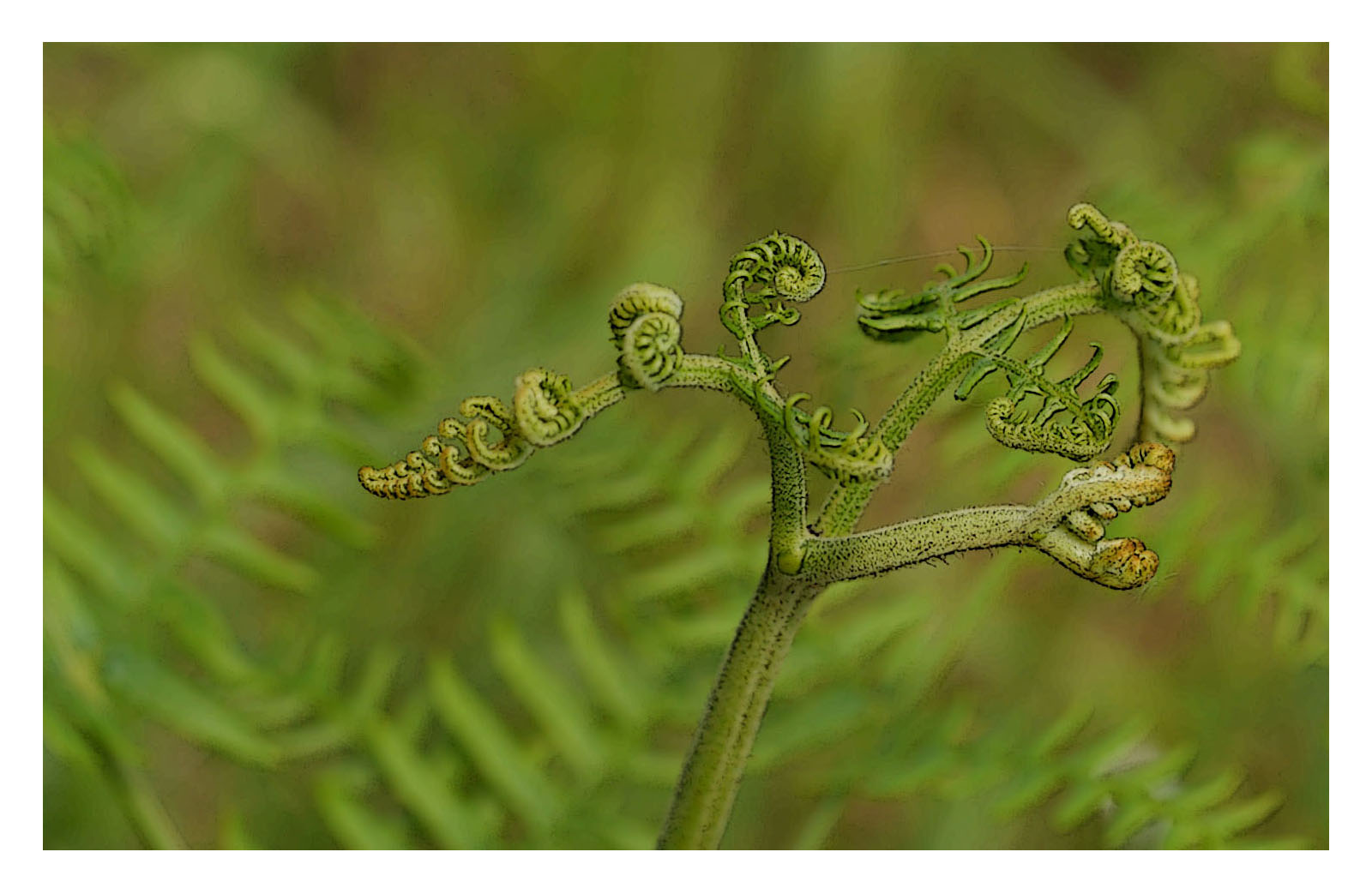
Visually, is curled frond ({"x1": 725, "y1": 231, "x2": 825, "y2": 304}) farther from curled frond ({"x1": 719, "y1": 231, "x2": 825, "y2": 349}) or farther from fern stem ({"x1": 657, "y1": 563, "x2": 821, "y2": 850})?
fern stem ({"x1": 657, "y1": 563, "x2": 821, "y2": 850})

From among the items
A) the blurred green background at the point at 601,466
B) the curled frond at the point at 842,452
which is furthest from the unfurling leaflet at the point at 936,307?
the blurred green background at the point at 601,466

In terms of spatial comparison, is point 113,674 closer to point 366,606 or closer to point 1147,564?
point 366,606

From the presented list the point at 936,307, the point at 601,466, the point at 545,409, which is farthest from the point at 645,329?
the point at 601,466

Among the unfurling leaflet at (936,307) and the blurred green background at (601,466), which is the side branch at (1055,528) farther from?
the blurred green background at (601,466)

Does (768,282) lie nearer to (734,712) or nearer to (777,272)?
(777,272)

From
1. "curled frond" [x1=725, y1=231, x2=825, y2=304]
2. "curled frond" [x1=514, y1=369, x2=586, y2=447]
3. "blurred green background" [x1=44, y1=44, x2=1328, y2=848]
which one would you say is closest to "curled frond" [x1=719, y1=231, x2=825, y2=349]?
"curled frond" [x1=725, y1=231, x2=825, y2=304]

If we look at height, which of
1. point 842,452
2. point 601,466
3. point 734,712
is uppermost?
point 601,466
